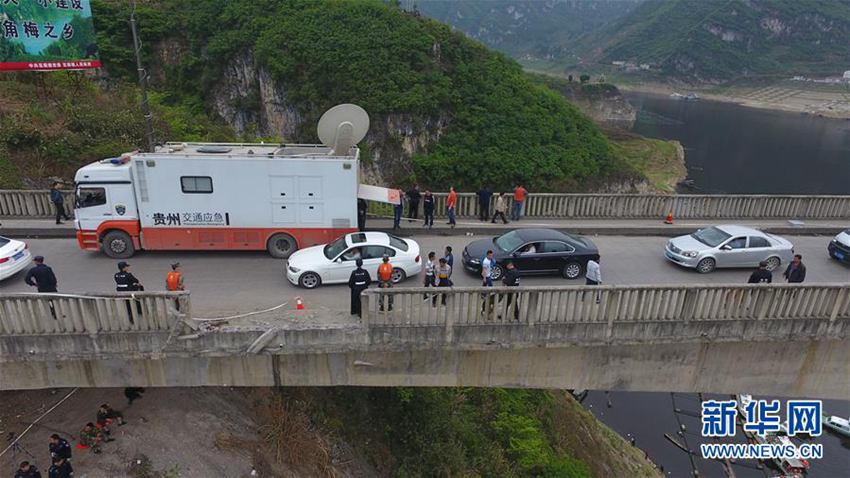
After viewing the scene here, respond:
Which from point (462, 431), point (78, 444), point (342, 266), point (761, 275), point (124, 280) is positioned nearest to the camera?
point (78, 444)

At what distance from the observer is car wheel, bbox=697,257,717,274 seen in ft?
50.9

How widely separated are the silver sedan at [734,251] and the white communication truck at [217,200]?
33.5ft

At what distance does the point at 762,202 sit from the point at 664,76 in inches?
7530

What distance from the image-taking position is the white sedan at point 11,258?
1316cm

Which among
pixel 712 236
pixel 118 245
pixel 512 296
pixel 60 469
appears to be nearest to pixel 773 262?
pixel 712 236

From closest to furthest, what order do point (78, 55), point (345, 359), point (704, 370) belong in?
point (345, 359)
point (704, 370)
point (78, 55)

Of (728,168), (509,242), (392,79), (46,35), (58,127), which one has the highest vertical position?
(46,35)

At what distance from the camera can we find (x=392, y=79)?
52.7 m

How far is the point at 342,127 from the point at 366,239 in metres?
3.66

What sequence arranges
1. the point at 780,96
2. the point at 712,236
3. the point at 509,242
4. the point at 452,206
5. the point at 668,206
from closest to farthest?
1. the point at 509,242
2. the point at 712,236
3. the point at 452,206
4. the point at 668,206
5. the point at 780,96

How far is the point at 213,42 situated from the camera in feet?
175

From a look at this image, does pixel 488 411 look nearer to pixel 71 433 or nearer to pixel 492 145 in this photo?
pixel 71 433

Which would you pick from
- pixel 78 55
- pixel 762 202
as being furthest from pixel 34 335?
pixel 762 202

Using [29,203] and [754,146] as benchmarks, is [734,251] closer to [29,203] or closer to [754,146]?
[29,203]
